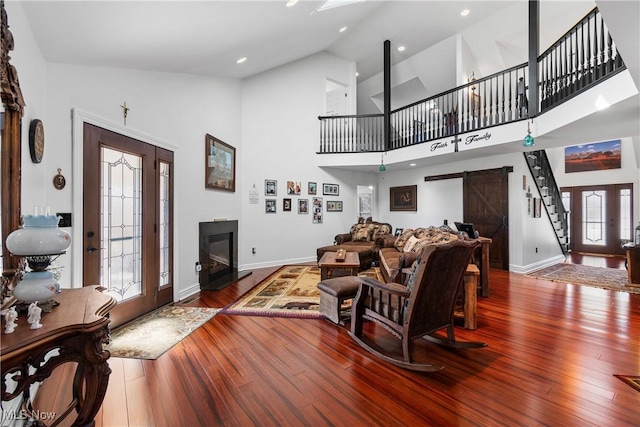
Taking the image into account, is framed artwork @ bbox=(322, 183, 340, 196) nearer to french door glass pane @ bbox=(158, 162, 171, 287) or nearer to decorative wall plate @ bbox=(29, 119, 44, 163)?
french door glass pane @ bbox=(158, 162, 171, 287)

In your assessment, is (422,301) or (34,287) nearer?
(34,287)

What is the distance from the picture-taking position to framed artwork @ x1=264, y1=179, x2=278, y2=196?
620 cm

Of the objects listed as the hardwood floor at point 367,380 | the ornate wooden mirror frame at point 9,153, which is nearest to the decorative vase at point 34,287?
the ornate wooden mirror frame at point 9,153

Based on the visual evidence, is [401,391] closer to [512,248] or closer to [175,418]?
[175,418]

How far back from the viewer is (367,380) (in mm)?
2025

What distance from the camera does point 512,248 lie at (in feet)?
19.0

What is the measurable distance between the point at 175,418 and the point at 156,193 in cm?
266

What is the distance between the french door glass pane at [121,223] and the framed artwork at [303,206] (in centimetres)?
382

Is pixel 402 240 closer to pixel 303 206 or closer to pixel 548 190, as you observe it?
pixel 303 206

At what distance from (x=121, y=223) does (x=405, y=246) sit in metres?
4.14

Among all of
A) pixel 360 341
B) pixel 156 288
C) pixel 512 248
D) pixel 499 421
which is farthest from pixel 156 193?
pixel 512 248

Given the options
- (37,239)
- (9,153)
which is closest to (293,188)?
(9,153)

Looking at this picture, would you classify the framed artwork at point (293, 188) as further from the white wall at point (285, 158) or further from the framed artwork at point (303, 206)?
the framed artwork at point (303, 206)

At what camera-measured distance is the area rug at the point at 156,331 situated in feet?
8.07
